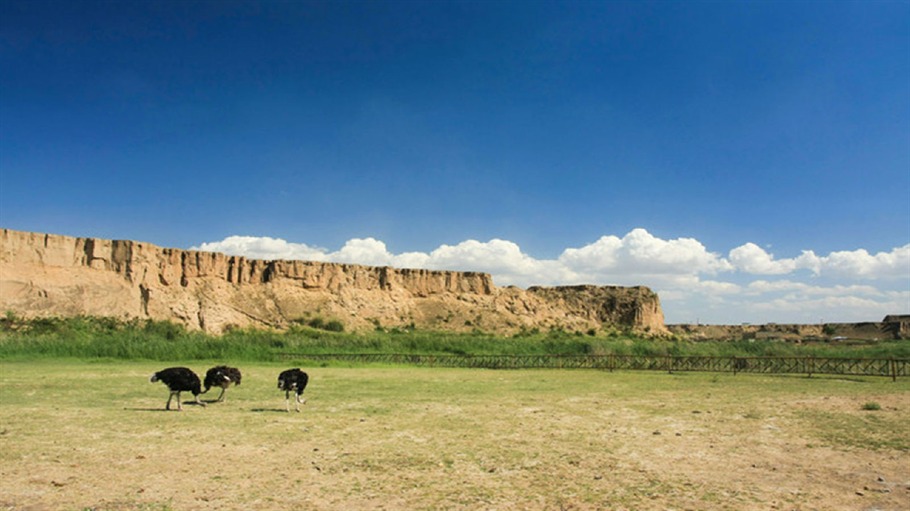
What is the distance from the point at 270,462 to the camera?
941 cm

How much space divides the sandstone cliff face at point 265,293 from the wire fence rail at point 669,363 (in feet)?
107

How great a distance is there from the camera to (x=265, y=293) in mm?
80062

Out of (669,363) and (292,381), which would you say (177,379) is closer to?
(292,381)

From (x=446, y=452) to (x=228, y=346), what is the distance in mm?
34809

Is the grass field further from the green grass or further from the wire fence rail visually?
the green grass

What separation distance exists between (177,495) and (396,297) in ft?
278

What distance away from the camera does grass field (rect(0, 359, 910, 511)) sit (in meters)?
7.56

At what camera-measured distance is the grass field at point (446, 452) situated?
756cm

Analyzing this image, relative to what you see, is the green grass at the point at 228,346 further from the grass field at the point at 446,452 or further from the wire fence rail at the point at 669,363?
the grass field at the point at 446,452

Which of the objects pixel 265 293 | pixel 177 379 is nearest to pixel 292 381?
pixel 177 379

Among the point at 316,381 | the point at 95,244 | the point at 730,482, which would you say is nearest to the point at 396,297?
the point at 95,244

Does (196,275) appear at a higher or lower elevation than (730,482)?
higher

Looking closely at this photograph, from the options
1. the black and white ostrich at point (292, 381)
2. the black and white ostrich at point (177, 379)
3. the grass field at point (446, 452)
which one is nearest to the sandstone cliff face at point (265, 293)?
the grass field at point (446, 452)

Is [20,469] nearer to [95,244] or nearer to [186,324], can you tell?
[186,324]
